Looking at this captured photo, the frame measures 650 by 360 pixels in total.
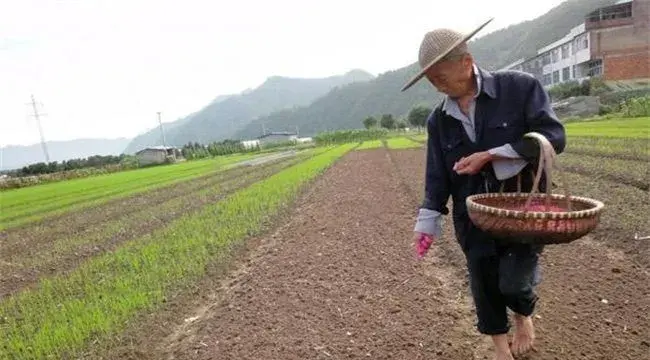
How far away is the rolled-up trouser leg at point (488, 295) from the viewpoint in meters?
A: 2.58

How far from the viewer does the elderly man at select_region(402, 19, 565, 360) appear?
2350 millimetres

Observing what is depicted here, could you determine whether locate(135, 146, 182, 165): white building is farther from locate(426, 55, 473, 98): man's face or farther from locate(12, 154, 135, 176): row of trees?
locate(426, 55, 473, 98): man's face

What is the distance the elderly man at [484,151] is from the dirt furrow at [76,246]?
639 centimetres

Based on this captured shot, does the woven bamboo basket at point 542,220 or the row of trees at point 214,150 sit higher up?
the woven bamboo basket at point 542,220

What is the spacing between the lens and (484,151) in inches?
94.7

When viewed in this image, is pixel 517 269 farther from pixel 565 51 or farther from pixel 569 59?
pixel 565 51

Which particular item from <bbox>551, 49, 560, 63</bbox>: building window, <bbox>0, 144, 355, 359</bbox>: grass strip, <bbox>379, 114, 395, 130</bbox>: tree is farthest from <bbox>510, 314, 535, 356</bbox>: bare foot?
<bbox>379, 114, 395, 130</bbox>: tree

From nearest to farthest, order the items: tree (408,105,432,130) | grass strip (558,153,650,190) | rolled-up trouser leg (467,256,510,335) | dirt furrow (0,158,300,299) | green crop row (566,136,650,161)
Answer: rolled-up trouser leg (467,256,510,335) < dirt furrow (0,158,300,299) < grass strip (558,153,650,190) < green crop row (566,136,650,161) < tree (408,105,432,130)

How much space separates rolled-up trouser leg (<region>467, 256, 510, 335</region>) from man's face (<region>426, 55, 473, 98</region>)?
0.86 metres

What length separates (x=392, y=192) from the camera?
10.6m

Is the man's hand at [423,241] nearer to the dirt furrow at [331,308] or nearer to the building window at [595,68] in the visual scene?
the dirt furrow at [331,308]

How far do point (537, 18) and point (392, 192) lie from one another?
132 m

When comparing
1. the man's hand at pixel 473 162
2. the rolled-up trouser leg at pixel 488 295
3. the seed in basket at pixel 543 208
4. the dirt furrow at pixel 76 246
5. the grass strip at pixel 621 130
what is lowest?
the grass strip at pixel 621 130

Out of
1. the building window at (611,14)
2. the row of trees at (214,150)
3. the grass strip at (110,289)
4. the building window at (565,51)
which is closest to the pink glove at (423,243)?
the grass strip at (110,289)
